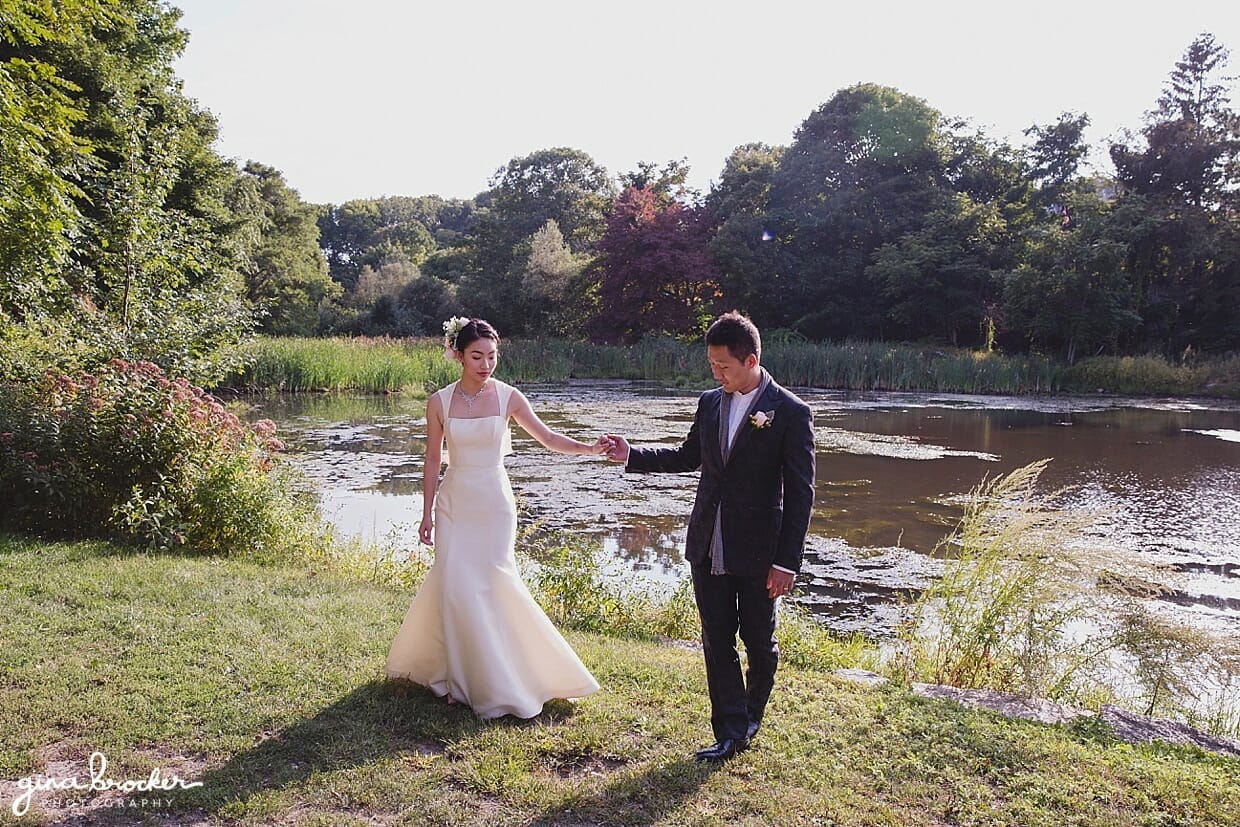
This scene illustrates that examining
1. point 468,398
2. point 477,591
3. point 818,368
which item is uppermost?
point 818,368

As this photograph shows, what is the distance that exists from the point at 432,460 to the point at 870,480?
988 centimetres

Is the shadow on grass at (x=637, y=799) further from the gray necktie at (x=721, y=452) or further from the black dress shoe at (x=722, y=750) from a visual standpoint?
the gray necktie at (x=721, y=452)

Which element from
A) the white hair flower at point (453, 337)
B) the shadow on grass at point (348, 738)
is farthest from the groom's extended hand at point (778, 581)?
the white hair flower at point (453, 337)

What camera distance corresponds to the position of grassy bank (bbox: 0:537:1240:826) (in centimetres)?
333

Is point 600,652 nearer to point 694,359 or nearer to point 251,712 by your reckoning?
→ point 251,712

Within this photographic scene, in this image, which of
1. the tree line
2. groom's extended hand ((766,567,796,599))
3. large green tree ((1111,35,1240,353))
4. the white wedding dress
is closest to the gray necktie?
groom's extended hand ((766,567,796,599))

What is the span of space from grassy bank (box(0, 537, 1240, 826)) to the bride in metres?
0.13

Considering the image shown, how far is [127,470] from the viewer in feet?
24.5

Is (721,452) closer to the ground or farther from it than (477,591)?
farther from it

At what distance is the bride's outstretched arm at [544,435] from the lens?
4672mm

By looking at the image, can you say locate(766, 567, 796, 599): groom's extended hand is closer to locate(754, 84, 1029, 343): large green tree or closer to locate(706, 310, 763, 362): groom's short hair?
locate(706, 310, 763, 362): groom's short hair

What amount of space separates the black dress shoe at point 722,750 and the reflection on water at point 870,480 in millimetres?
3423

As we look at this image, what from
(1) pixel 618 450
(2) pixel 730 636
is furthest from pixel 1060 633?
(1) pixel 618 450

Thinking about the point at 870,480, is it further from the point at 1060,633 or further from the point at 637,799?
the point at 637,799
